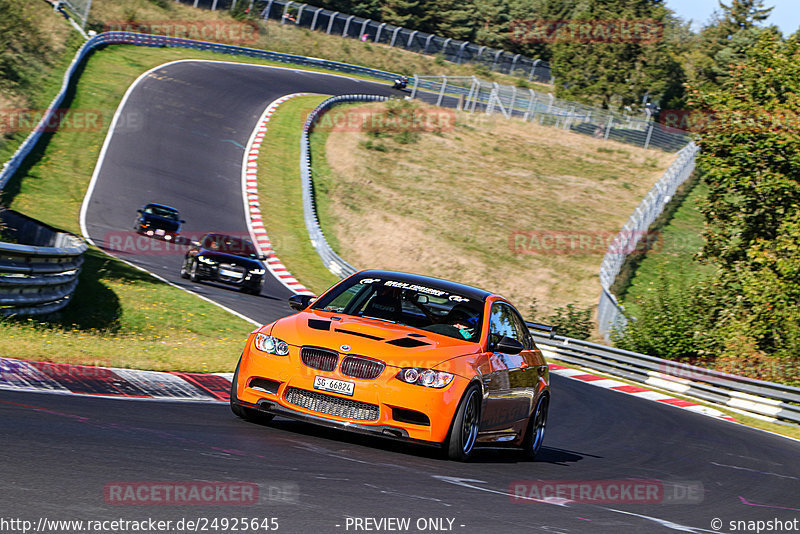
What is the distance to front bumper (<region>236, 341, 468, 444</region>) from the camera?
25.0 feet

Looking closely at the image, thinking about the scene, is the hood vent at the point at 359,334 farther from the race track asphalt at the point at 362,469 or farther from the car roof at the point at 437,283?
the car roof at the point at 437,283

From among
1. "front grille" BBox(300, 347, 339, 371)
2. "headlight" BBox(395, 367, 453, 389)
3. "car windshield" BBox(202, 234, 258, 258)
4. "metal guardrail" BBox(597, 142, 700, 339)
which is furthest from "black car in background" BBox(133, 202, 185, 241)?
"headlight" BBox(395, 367, 453, 389)

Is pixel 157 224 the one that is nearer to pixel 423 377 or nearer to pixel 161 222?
pixel 161 222

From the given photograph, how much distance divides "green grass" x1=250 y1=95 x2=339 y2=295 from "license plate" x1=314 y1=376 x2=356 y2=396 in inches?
780

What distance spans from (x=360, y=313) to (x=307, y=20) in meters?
68.1

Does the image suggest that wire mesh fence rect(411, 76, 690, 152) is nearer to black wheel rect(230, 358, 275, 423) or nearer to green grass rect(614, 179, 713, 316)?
green grass rect(614, 179, 713, 316)

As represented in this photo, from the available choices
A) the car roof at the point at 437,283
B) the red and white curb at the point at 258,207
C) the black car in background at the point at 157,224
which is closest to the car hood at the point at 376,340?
the car roof at the point at 437,283

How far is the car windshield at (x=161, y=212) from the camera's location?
28.9 metres

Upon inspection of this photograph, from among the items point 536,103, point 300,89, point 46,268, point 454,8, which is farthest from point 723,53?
point 46,268

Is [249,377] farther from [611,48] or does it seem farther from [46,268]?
[611,48]

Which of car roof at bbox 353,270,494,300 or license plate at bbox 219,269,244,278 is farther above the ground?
car roof at bbox 353,270,494,300

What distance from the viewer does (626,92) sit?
65250 millimetres

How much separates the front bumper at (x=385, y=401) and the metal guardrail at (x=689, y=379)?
1434cm

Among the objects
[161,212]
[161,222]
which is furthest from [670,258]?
[161,222]
